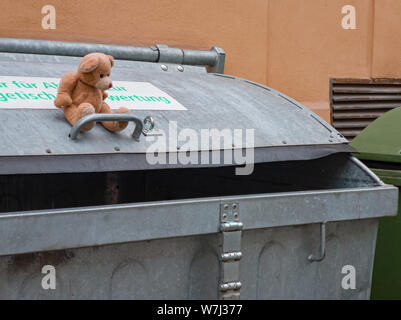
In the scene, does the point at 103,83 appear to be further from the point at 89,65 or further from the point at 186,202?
the point at 186,202

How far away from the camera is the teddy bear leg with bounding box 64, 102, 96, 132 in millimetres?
1900

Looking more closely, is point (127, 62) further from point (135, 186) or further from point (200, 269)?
point (200, 269)

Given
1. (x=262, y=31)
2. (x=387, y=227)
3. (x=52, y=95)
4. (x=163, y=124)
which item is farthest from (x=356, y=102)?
(x=52, y=95)

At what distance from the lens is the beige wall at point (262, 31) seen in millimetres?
3119

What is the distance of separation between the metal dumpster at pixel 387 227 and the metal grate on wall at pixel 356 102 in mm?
1327

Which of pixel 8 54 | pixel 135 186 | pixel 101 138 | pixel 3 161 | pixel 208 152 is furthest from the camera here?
pixel 135 186

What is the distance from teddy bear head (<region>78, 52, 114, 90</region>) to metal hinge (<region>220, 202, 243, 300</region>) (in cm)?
56

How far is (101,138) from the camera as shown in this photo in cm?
195

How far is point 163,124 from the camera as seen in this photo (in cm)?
214

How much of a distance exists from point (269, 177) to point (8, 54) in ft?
4.09

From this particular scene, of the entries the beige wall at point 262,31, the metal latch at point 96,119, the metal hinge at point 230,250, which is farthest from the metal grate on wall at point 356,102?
the metal latch at point 96,119

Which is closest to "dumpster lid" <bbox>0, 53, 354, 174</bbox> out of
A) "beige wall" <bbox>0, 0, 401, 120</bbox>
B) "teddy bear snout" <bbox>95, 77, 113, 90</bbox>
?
"teddy bear snout" <bbox>95, 77, 113, 90</bbox>
